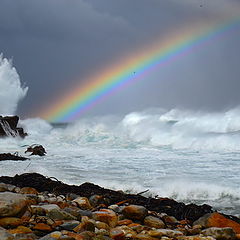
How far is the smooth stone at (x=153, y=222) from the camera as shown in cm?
427

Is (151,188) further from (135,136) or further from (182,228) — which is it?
(135,136)

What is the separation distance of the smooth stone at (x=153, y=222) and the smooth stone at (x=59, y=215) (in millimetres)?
919

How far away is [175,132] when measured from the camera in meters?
30.1

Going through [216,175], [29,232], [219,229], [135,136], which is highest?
[135,136]

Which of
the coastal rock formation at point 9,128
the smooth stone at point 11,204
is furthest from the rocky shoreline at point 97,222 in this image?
the coastal rock formation at point 9,128

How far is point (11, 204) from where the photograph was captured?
365cm

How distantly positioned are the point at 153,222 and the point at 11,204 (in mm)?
1732

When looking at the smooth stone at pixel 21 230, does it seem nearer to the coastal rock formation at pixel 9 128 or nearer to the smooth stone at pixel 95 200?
the smooth stone at pixel 95 200

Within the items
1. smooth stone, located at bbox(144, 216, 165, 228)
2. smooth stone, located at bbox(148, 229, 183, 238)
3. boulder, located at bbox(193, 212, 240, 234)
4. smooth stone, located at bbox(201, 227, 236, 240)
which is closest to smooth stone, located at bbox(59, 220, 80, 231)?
smooth stone, located at bbox(148, 229, 183, 238)

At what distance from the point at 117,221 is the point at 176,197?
10.4 ft

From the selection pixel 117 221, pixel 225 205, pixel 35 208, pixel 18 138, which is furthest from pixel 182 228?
pixel 18 138

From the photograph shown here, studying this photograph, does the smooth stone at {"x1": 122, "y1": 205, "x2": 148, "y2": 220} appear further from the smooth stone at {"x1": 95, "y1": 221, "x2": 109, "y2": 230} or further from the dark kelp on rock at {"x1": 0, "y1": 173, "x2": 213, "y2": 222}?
A: the dark kelp on rock at {"x1": 0, "y1": 173, "x2": 213, "y2": 222}

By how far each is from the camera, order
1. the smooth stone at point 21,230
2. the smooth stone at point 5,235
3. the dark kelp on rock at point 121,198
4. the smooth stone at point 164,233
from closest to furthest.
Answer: the smooth stone at point 5,235, the smooth stone at point 21,230, the smooth stone at point 164,233, the dark kelp on rock at point 121,198

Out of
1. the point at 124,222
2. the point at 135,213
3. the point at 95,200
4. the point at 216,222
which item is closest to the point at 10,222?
the point at 124,222
